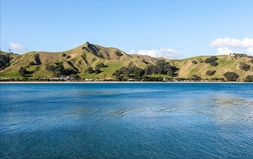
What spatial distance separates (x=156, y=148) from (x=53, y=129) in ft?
47.6

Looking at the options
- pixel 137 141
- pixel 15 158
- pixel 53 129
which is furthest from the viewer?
pixel 53 129

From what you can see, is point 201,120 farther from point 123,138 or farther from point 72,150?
point 72,150

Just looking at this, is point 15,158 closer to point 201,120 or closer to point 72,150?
point 72,150

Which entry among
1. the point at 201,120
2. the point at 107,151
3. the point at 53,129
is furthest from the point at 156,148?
the point at 201,120

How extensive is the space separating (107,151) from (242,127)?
64.3 ft

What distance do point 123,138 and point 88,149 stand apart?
5.09 meters

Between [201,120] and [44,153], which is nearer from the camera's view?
[44,153]

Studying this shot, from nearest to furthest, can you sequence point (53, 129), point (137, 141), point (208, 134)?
point (137, 141)
point (208, 134)
point (53, 129)

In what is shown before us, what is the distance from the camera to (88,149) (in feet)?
77.2

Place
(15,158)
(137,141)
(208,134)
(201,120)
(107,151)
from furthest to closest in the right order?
(201,120), (208,134), (137,141), (107,151), (15,158)

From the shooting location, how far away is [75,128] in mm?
32375

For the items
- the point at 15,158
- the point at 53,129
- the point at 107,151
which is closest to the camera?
the point at 15,158

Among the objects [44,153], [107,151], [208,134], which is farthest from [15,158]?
[208,134]

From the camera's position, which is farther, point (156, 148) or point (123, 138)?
point (123, 138)
